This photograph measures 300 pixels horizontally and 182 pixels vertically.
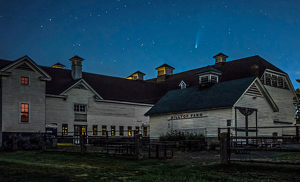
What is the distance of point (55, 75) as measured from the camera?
135ft

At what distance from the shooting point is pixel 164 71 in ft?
198

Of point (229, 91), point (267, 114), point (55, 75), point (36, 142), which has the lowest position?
point (36, 142)

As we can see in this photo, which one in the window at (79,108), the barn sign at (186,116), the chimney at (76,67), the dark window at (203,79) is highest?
the chimney at (76,67)

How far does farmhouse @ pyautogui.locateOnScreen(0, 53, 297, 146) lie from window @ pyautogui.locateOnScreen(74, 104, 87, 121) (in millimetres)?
115

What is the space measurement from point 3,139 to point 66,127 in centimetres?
865

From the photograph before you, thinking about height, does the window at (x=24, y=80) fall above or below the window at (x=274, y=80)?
below

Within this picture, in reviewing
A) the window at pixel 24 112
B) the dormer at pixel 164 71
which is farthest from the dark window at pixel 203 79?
the dormer at pixel 164 71

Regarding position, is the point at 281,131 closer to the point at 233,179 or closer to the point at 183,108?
the point at 183,108

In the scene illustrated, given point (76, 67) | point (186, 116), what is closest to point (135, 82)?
point (76, 67)

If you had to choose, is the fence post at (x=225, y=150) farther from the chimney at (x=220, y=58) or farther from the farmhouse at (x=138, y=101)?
the chimney at (x=220, y=58)

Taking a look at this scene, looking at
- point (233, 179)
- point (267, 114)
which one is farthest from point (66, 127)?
point (233, 179)

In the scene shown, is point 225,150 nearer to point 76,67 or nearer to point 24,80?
point 24,80

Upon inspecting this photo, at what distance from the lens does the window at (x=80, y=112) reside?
39.9 metres

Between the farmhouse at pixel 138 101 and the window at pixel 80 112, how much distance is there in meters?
0.11
